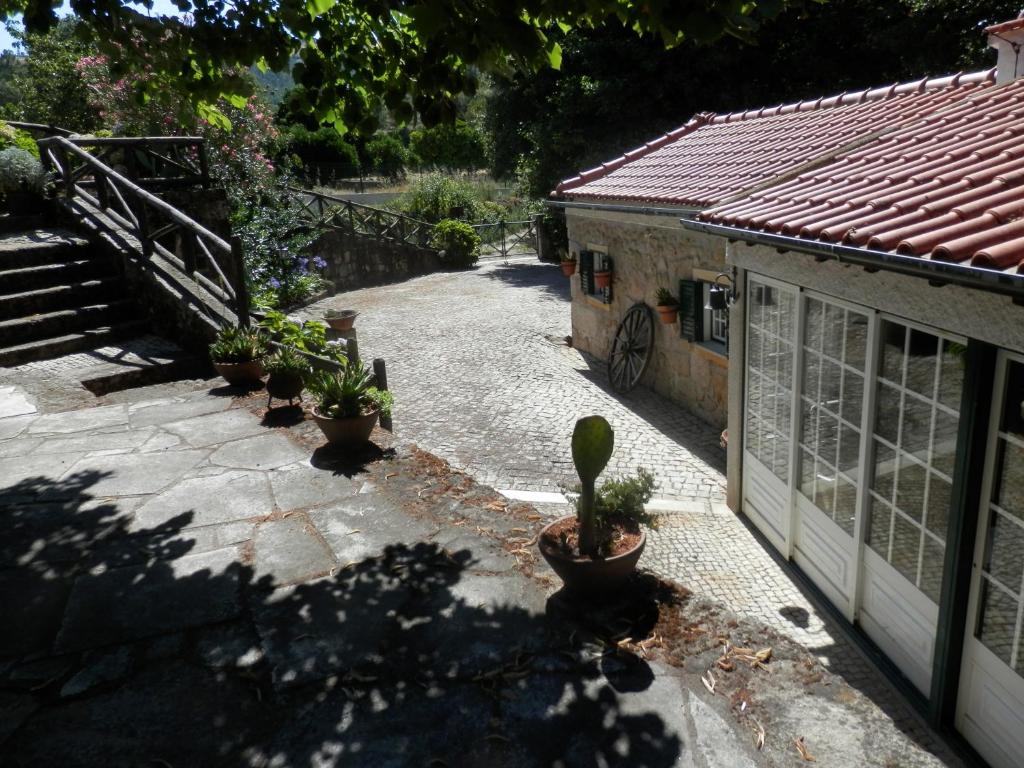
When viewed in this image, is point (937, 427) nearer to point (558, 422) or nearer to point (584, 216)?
point (558, 422)

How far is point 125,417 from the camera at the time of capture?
23.3 feet

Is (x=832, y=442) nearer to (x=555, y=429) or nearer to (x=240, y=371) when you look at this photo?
(x=555, y=429)

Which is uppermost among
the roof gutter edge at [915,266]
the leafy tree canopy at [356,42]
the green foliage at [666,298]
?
the leafy tree canopy at [356,42]

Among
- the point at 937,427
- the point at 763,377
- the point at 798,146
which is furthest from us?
the point at 798,146

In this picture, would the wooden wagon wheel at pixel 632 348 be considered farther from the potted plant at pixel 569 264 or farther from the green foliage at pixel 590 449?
the green foliage at pixel 590 449

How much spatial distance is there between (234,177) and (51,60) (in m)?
14.7

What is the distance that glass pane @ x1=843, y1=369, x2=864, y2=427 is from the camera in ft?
14.7

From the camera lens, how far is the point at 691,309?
917 cm

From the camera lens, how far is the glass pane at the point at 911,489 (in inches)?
155

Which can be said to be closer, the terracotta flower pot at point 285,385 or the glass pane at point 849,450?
the glass pane at point 849,450

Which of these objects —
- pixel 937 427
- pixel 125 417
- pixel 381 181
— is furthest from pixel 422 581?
pixel 381 181

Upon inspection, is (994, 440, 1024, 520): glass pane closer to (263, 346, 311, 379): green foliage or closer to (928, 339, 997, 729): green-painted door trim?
(928, 339, 997, 729): green-painted door trim

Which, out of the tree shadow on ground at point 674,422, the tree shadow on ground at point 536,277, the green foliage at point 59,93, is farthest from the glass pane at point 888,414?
the green foliage at point 59,93

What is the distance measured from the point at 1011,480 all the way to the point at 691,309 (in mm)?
6014
